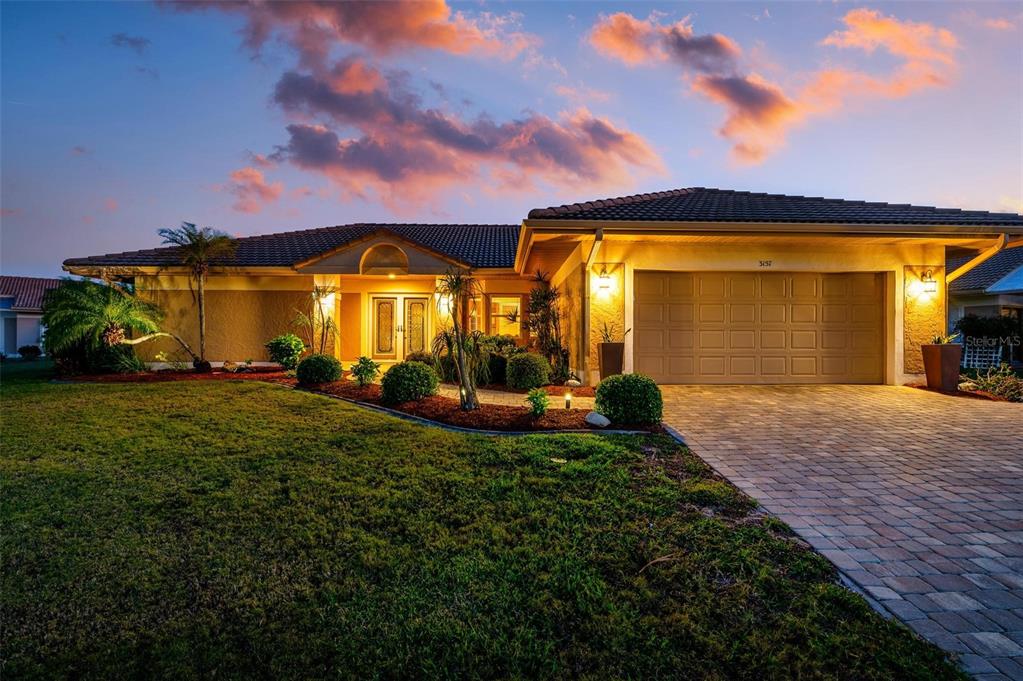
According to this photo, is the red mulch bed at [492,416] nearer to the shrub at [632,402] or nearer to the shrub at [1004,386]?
the shrub at [632,402]

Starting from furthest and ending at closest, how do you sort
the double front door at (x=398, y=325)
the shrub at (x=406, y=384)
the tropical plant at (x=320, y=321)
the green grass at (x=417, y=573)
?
the double front door at (x=398, y=325) < the tropical plant at (x=320, y=321) < the shrub at (x=406, y=384) < the green grass at (x=417, y=573)

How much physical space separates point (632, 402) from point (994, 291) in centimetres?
1843

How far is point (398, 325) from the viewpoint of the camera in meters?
15.6

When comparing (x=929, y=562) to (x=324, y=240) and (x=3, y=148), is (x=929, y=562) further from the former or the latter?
(x=324, y=240)

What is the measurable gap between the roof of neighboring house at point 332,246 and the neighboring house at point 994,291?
1715cm

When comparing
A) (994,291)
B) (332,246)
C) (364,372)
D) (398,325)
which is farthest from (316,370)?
(994,291)

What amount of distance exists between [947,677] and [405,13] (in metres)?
11.1

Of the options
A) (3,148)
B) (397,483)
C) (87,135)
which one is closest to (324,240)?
(87,135)

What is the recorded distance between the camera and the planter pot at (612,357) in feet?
29.1

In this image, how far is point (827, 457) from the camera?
477 centimetres

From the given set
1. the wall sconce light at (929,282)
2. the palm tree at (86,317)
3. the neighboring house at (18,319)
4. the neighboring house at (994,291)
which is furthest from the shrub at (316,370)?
the neighboring house at (18,319)

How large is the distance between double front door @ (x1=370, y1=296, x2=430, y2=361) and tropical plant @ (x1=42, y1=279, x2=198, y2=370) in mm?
6406

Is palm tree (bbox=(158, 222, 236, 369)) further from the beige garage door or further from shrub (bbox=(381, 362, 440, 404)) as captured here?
the beige garage door

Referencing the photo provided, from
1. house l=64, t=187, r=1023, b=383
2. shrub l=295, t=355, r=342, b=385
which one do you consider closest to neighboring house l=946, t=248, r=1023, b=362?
house l=64, t=187, r=1023, b=383
